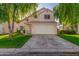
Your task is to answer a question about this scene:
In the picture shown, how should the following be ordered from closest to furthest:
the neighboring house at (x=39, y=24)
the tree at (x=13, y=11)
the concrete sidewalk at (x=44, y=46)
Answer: the concrete sidewalk at (x=44, y=46)
the tree at (x=13, y=11)
the neighboring house at (x=39, y=24)

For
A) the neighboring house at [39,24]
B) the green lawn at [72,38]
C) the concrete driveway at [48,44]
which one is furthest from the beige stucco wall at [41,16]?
the green lawn at [72,38]

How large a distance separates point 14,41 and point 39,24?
0.74m

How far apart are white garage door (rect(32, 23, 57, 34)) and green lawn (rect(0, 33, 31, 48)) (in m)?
0.25

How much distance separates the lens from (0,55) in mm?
11250

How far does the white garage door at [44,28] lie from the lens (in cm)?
1173

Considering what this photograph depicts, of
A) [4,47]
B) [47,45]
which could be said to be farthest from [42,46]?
[4,47]

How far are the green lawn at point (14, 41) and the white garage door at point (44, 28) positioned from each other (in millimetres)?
248

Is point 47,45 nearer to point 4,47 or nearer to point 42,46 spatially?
point 42,46

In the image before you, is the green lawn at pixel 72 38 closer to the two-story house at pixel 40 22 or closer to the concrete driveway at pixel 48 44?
the concrete driveway at pixel 48 44

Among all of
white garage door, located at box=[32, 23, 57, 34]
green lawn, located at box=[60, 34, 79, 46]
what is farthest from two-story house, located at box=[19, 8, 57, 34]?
green lawn, located at box=[60, 34, 79, 46]

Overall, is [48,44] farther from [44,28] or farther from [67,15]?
[67,15]

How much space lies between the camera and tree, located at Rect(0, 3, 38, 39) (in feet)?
37.7

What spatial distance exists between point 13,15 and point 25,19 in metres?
0.31

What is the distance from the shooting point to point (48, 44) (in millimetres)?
11602
